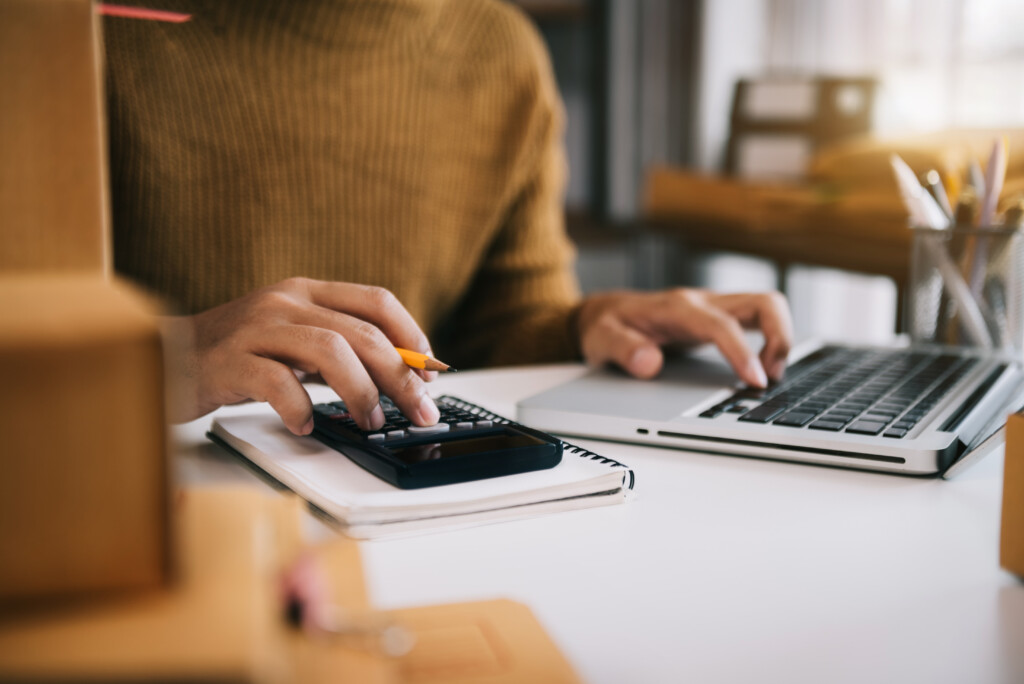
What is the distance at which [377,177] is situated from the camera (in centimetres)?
100

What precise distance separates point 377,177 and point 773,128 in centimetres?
186

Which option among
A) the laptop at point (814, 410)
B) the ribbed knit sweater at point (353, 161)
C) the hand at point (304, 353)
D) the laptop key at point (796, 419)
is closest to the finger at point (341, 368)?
the hand at point (304, 353)

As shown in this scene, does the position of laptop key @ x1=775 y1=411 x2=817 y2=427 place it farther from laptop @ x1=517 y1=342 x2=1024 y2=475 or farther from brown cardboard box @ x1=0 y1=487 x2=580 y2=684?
brown cardboard box @ x1=0 y1=487 x2=580 y2=684

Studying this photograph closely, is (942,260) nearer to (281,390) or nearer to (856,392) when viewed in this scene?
(856,392)

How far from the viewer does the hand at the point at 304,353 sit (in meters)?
0.49

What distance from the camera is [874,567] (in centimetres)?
39

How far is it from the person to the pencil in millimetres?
228

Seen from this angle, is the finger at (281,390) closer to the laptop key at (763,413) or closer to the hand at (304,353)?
the hand at (304,353)

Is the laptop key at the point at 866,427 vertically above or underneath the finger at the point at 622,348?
underneath

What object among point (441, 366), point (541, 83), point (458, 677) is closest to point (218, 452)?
point (441, 366)

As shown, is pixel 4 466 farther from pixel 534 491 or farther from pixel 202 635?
pixel 534 491

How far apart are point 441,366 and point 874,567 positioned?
9.0 inches

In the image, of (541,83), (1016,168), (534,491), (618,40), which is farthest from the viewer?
(618,40)

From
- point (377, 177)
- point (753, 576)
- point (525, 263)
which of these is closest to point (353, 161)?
point (377, 177)
